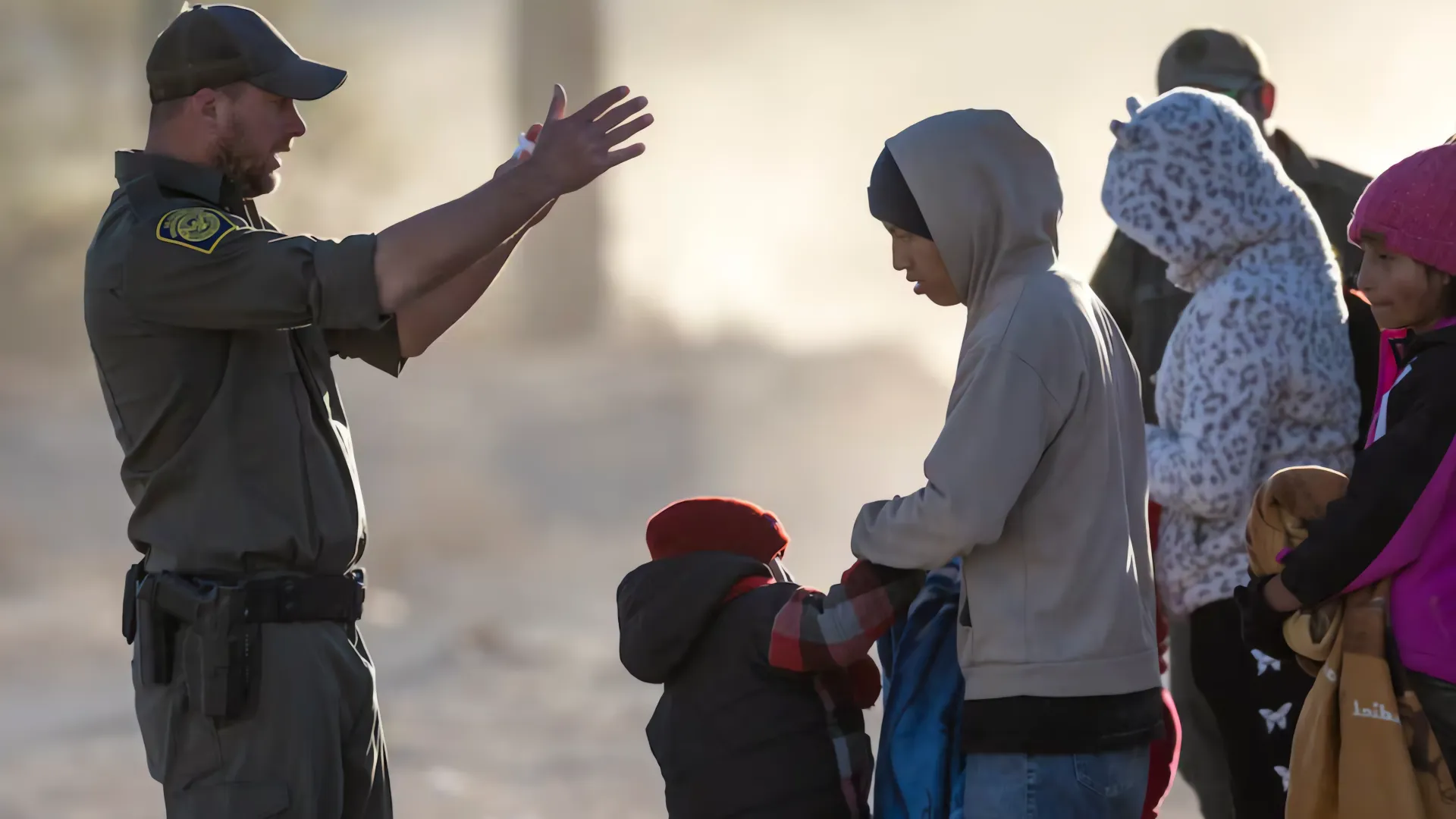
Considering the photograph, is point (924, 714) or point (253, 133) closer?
point (924, 714)

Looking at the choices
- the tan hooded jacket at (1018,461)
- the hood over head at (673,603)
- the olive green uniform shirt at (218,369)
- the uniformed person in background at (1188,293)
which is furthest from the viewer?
the uniformed person in background at (1188,293)

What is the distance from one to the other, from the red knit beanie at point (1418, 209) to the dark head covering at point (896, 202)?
2.13ft

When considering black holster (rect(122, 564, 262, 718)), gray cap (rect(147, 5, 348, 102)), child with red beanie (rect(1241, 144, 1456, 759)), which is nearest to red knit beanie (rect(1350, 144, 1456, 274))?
child with red beanie (rect(1241, 144, 1456, 759))

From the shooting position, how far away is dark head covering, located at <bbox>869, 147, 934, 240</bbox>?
2.10 metres

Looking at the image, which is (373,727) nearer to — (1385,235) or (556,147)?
(556,147)

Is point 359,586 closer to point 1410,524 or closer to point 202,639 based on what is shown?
point 202,639

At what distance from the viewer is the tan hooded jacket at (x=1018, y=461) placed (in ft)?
6.42

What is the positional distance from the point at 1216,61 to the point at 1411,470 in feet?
5.98

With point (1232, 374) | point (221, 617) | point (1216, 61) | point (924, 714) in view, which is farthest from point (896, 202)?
point (1216, 61)

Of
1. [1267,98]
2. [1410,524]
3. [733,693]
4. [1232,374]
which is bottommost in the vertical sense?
[733,693]

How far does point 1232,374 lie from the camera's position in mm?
2711

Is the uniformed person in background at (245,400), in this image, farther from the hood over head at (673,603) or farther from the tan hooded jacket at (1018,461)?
the tan hooded jacket at (1018,461)

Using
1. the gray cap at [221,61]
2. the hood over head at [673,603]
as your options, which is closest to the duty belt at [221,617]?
the hood over head at [673,603]

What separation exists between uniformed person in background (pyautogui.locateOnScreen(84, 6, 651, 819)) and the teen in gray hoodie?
20.5 inches
